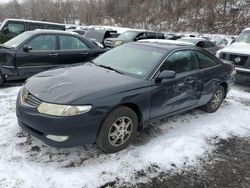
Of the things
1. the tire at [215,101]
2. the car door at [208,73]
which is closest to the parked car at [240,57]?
the tire at [215,101]

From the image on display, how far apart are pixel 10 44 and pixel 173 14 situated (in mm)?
37225

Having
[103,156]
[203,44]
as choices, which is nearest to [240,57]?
[203,44]

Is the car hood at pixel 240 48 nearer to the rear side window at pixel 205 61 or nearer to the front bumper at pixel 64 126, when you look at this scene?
the rear side window at pixel 205 61

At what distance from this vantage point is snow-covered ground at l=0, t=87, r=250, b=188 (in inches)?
125

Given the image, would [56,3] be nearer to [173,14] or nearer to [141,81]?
[173,14]

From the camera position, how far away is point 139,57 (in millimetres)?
4500

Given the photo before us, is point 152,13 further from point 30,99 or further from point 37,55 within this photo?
point 30,99

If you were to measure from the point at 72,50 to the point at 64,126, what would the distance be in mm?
4823

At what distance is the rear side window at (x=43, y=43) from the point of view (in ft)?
23.0

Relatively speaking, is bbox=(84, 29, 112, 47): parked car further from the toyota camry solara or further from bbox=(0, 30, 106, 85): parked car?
the toyota camry solara

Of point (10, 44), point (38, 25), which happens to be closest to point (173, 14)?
point (38, 25)

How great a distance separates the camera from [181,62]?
4730 mm

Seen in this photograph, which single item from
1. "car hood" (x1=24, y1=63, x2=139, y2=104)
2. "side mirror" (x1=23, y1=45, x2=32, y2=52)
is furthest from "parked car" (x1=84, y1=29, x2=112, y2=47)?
"car hood" (x1=24, y1=63, x2=139, y2=104)

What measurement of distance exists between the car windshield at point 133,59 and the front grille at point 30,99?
144 cm
